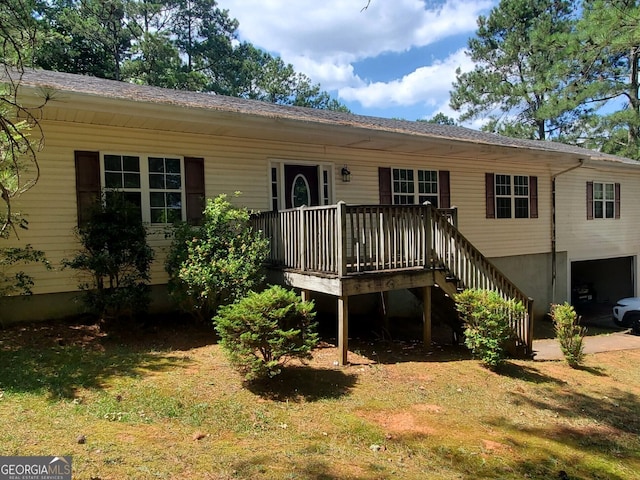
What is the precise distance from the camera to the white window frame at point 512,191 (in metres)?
12.6

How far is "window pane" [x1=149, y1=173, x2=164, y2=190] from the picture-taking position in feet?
25.6

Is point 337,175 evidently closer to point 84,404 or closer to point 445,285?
point 445,285

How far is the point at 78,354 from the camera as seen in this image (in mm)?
5570

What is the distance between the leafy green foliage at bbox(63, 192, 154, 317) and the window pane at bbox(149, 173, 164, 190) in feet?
3.02

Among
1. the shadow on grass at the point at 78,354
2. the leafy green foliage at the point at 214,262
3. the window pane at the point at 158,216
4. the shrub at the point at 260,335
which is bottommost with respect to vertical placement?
the shadow on grass at the point at 78,354

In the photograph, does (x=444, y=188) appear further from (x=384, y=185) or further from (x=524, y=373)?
(x=524, y=373)

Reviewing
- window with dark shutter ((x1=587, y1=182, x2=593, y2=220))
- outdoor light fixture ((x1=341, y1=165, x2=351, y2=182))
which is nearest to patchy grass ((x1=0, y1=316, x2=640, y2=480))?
outdoor light fixture ((x1=341, y1=165, x2=351, y2=182))

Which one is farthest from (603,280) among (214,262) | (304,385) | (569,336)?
(214,262)

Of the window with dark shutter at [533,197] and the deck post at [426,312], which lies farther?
the window with dark shutter at [533,197]

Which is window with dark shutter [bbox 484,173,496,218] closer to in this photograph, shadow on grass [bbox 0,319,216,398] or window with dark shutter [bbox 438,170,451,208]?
window with dark shutter [bbox 438,170,451,208]

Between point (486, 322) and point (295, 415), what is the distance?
136 inches

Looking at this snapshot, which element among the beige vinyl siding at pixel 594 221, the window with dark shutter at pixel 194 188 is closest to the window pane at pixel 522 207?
the beige vinyl siding at pixel 594 221

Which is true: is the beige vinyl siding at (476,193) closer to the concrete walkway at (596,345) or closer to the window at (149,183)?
the concrete walkway at (596,345)

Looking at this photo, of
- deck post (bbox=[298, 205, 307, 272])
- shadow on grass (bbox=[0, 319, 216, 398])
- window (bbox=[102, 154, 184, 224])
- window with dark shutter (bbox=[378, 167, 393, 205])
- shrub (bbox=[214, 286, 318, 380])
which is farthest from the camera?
window with dark shutter (bbox=[378, 167, 393, 205])
